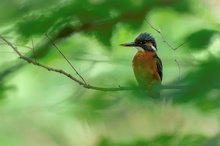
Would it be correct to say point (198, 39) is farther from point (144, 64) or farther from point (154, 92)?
point (144, 64)

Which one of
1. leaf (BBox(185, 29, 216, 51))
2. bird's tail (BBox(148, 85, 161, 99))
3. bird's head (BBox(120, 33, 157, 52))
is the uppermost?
leaf (BBox(185, 29, 216, 51))

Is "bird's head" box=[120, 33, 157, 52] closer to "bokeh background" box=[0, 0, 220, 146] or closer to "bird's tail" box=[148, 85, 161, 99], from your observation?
"bokeh background" box=[0, 0, 220, 146]

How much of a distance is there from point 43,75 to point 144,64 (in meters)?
1.00

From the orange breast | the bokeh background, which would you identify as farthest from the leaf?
the orange breast

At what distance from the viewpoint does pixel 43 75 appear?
1.86 metres

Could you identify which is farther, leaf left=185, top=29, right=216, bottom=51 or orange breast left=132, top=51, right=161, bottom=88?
orange breast left=132, top=51, right=161, bottom=88

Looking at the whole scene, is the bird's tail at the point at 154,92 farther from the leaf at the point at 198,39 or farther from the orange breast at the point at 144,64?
the orange breast at the point at 144,64

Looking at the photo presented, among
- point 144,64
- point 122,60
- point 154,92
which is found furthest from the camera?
point 122,60

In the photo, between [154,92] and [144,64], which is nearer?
[154,92]

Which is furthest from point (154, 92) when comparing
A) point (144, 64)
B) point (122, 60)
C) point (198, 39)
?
point (122, 60)

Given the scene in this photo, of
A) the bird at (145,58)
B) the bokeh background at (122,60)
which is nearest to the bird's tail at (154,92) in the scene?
the bokeh background at (122,60)

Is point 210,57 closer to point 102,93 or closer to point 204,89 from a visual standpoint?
point 204,89

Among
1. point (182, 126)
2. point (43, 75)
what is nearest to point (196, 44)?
point (182, 126)

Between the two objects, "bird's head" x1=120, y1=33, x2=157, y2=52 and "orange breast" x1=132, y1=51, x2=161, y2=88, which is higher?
"bird's head" x1=120, y1=33, x2=157, y2=52
